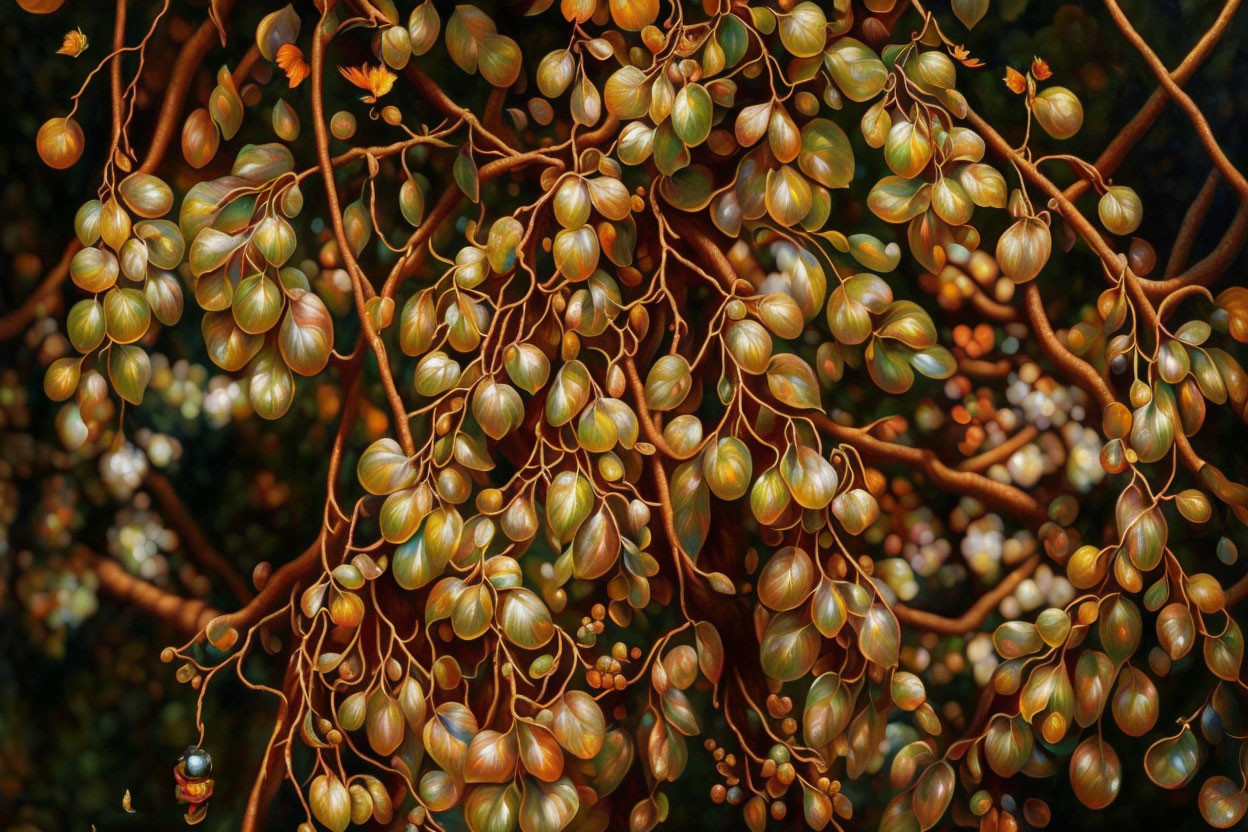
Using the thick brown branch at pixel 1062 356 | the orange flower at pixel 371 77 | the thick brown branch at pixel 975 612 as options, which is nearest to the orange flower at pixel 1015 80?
the thick brown branch at pixel 1062 356

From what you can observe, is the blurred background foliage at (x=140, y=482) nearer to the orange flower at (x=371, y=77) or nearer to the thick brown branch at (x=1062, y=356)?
the orange flower at (x=371, y=77)

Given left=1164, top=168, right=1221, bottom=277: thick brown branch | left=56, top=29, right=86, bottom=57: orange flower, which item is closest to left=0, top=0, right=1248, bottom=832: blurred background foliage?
left=56, top=29, right=86, bottom=57: orange flower

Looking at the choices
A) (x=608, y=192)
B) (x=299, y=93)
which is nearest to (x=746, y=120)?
(x=608, y=192)

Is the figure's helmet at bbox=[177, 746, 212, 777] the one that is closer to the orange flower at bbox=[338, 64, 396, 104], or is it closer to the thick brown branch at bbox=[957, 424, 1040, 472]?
the orange flower at bbox=[338, 64, 396, 104]

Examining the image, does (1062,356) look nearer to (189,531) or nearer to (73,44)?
(189,531)

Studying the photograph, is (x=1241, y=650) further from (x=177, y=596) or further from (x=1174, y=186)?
(x=177, y=596)

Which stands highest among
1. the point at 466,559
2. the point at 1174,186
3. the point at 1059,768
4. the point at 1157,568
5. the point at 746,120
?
the point at 746,120

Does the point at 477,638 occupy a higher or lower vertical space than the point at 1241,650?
higher
